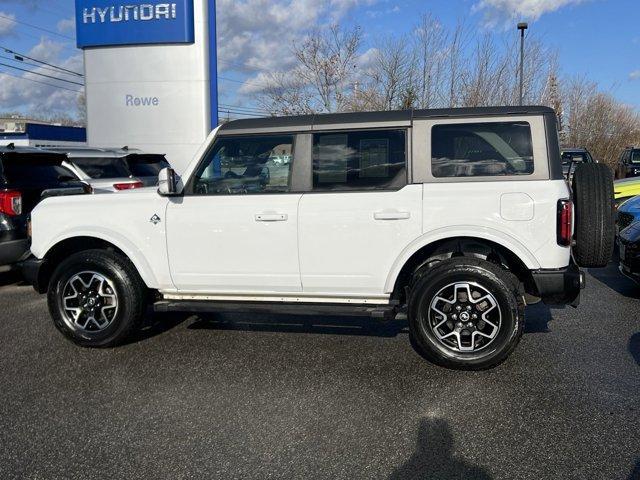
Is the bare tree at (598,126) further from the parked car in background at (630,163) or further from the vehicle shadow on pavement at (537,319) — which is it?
the vehicle shadow on pavement at (537,319)

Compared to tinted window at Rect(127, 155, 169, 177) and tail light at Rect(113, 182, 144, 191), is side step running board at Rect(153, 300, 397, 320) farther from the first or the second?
tinted window at Rect(127, 155, 169, 177)

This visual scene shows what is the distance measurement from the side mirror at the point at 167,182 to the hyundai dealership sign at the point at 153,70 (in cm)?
1217

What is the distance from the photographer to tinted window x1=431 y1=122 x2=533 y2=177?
4234 mm

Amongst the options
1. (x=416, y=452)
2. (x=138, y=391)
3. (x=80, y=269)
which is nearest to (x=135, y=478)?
(x=138, y=391)

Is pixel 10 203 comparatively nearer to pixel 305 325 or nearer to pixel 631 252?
pixel 305 325

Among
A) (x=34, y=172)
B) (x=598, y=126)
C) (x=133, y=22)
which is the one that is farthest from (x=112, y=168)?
(x=598, y=126)

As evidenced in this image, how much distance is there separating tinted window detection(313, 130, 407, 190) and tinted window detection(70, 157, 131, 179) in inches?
240

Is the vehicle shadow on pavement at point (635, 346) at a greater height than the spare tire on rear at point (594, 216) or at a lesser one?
lesser

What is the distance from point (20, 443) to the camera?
3291 mm

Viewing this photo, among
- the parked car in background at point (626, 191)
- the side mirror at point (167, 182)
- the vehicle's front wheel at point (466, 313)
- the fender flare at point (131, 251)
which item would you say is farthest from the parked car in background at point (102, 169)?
the parked car in background at point (626, 191)

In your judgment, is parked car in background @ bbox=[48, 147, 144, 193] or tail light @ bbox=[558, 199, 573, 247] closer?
tail light @ bbox=[558, 199, 573, 247]

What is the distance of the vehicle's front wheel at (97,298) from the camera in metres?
4.79

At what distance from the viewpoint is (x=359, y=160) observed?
14.7ft

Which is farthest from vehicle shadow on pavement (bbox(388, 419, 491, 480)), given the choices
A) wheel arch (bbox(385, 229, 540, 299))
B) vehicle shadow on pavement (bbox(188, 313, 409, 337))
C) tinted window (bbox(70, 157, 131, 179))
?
tinted window (bbox(70, 157, 131, 179))
